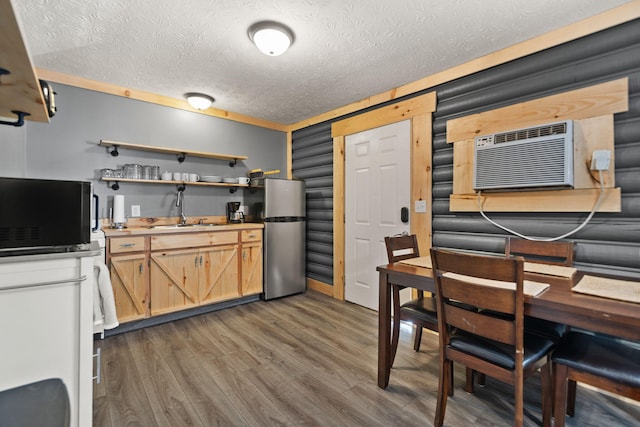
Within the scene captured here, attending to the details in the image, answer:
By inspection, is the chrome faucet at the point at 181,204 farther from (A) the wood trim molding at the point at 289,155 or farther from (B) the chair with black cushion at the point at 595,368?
(B) the chair with black cushion at the point at 595,368

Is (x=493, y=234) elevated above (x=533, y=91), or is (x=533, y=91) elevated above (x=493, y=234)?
(x=533, y=91)

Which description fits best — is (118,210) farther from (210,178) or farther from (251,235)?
(251,235)

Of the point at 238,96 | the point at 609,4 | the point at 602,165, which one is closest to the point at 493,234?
the point at 602,165

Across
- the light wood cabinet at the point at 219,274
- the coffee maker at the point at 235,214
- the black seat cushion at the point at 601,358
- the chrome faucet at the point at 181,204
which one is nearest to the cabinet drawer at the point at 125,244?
the light wood cabinet at the point at 219,274

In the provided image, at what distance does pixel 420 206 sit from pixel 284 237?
183 centimetres

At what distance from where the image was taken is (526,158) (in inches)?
88.0

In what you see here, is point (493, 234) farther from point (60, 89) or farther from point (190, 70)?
point (60, 89)

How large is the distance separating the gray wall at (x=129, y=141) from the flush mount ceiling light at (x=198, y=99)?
366 millimetres

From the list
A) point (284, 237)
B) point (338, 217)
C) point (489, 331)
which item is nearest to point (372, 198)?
point (338, 217)

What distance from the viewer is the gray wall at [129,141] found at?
9.50 ft

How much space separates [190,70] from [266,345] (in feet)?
8.77

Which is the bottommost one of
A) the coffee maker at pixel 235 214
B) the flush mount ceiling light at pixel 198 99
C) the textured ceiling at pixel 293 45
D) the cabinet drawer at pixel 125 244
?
the cabinet drawer at pixel 125 244

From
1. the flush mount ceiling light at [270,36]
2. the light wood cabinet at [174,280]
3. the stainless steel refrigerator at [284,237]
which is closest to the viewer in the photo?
the flush mount ceiling light at [270,36]

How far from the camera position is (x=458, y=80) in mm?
2783
